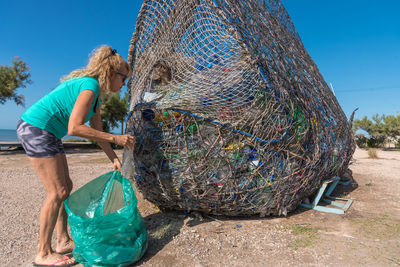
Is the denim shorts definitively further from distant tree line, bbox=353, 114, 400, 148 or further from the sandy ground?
distant tree line, bbox=353, 114, 400, 148

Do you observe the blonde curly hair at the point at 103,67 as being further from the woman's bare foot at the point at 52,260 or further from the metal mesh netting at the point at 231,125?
the woman's bare foot at the point at 52,260

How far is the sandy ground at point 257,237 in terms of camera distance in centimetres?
215

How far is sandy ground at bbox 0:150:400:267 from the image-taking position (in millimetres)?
2154

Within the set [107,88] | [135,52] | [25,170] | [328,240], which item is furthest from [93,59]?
[25,170]

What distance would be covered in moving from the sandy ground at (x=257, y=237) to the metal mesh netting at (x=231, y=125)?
0.69 feet

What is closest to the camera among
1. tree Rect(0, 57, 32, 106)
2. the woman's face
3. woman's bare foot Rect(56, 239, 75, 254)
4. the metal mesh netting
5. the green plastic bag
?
the green plastic bag

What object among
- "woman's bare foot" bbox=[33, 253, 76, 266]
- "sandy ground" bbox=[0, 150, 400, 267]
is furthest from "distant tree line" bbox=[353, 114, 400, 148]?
"woman's bare foot" bbox=[33, 253, 76, 266]

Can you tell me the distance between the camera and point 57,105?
206 cm

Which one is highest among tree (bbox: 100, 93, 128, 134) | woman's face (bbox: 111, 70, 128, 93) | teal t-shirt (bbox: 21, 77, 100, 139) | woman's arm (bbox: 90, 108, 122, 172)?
tree (bbox: 100, 93, 128, 134)

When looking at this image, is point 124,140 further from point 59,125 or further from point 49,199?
point 49,199

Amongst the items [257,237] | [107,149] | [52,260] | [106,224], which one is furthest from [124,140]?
[257,237]

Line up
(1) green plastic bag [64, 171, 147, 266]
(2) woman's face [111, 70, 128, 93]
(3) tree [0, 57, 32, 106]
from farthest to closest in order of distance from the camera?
(3) tree [0, 57, 32, 106], (2) woman's face [111, 70, 128, 93], (1) green plastic bag [64, 171, 147, 266]

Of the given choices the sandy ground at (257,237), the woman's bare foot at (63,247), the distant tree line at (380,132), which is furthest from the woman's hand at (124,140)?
→ the distant tree line at (380,132)

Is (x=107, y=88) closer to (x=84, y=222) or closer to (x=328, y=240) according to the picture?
(x=84, y=222)
